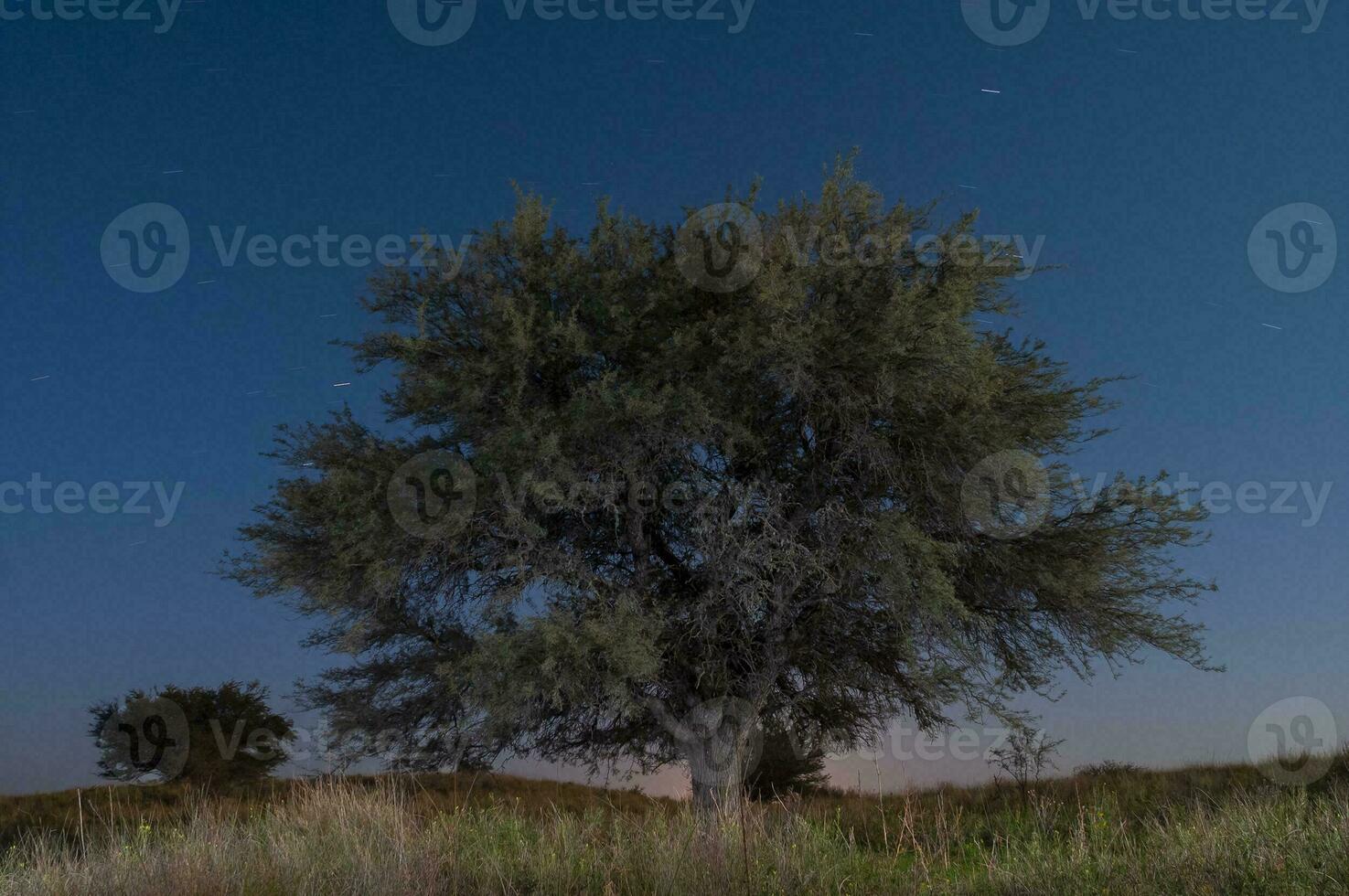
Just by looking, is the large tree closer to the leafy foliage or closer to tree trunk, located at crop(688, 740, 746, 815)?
tree trunk, located at crop(688, 740, 746, 815)

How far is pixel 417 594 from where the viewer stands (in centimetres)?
1477

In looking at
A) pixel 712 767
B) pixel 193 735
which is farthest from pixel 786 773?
pixel 193 735

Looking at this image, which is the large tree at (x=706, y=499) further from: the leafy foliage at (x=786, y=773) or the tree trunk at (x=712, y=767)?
the leafy foliage at (x=786, y=773)

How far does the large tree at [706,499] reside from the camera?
13438mm

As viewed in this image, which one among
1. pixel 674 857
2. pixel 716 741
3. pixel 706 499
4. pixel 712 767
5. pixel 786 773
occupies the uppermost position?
pixel 706 499

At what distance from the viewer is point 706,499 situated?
1360 centimetres

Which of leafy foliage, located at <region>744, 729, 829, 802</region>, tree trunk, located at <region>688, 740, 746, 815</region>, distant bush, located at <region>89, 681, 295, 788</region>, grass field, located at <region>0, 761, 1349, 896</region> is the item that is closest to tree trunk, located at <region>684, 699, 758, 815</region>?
tree trunk, located at <region>688, 740, 746, 815</region>

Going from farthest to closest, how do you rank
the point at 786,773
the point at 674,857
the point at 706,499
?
the point at 786,773, the point at 706,499, the point at 674,857

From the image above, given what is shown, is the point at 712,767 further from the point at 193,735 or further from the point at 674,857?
the point at 193,735

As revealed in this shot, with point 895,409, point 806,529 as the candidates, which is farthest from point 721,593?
point 895,409

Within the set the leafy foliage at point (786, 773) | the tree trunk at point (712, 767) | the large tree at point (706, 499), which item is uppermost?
the large tree at point (706, 499)

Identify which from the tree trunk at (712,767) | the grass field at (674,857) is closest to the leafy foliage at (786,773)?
the tree trunk at (712,767)

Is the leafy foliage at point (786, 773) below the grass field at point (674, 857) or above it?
below

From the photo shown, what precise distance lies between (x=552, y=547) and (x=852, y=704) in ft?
18.8
